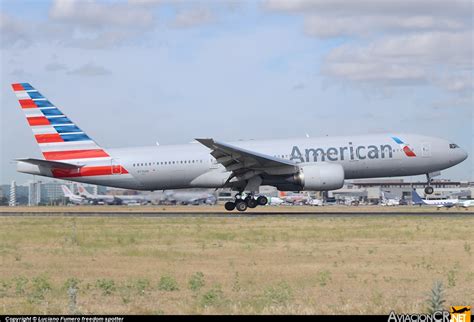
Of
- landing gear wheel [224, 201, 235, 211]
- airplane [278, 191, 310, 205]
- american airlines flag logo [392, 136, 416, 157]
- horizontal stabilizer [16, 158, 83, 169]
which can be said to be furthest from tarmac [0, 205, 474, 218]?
airplane [278, 191, 310, 205]

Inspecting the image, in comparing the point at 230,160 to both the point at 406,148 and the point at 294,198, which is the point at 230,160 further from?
the point at 294,198

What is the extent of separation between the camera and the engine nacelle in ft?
144

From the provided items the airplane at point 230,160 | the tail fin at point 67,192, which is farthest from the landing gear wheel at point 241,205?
the tail fin at point 67,192

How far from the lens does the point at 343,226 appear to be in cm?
3469

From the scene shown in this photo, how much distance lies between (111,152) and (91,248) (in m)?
22.4

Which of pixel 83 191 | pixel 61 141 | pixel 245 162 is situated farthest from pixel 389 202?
pixel 61 141

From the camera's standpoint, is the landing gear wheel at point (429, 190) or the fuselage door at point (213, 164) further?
the landing gear wheel at point (429, 190)

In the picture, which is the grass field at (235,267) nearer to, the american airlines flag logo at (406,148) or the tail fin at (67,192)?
the american airlines flag logo at (406,148)

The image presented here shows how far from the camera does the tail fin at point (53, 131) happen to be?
48.2 metres

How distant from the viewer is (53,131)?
4872 cm

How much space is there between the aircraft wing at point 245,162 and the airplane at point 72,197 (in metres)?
71.1

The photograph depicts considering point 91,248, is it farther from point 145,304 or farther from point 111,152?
point 111,152

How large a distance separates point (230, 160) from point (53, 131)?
11.0 m

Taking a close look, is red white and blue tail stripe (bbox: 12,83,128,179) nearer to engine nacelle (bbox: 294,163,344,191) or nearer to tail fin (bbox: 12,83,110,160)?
tail fin (bbox: 12,83,110,160)
